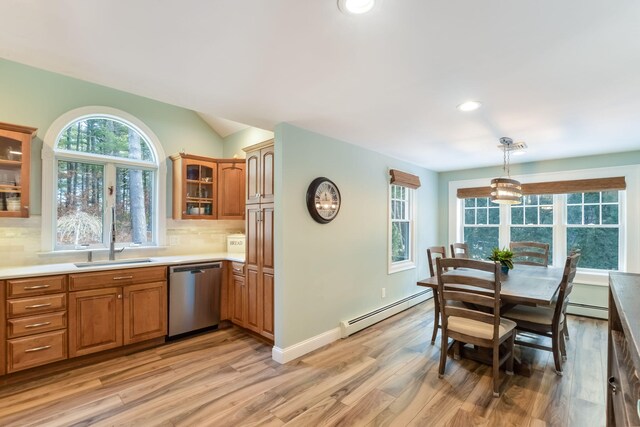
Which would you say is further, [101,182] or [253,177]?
[101,182]

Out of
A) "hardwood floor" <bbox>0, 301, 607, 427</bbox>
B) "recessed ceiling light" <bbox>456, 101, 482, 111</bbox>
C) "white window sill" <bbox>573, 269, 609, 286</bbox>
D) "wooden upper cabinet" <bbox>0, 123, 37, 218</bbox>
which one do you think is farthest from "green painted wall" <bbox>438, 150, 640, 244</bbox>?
"wooden upper cabinet" <bbox>0, 123, 37, 218</bbox>

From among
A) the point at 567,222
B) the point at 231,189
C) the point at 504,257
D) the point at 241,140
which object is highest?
the point at 241,140

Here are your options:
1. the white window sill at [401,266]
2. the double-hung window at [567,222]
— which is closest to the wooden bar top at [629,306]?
the white window sill at [401,266]

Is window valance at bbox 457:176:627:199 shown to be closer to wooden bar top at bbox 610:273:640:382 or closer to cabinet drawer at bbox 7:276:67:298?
wooden bar top at bbox 610:273:640:382

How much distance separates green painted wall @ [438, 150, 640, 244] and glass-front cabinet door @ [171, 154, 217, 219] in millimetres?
4038

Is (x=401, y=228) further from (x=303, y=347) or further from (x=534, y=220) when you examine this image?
(x=303, y=347)

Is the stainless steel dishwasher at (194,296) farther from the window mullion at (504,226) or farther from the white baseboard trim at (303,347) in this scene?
the window mullion at (504,226)

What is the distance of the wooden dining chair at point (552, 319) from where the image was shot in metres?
2.57

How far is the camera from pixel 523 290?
256 cm

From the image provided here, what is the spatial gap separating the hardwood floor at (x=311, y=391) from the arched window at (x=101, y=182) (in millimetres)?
1568

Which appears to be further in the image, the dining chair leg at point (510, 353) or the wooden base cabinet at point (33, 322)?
the dining chair leg at point (510, 353)

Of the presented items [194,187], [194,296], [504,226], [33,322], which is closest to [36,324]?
[33,322]

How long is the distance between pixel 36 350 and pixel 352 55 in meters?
→ 3.44

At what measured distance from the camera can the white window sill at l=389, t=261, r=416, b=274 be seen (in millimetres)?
4366
